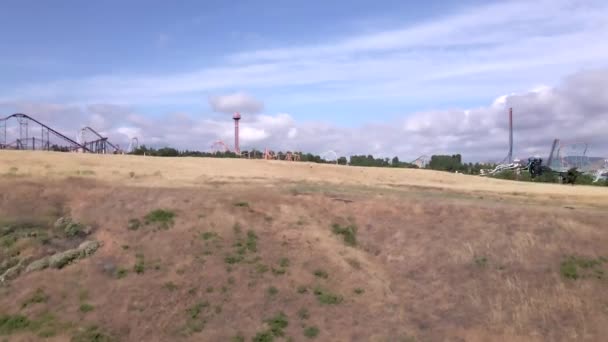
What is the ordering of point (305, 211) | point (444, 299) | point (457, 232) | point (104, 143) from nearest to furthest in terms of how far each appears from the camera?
1. point (444, 299)
2. point (457, 232)
3. point (305, 211)
4. point (104, 143)

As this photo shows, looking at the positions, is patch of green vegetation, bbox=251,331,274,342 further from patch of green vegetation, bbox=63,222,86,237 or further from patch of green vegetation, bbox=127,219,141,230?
patch of green vegetation, bbox=63,222,86,237

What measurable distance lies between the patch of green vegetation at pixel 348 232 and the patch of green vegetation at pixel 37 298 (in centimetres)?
1144

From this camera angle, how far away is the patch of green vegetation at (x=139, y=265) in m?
20.5

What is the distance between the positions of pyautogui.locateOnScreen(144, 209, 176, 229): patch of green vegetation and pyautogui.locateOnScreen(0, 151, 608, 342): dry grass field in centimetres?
7

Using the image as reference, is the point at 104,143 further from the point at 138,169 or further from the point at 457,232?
the point at 457,232

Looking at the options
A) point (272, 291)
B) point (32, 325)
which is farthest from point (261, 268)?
point (32, 325)

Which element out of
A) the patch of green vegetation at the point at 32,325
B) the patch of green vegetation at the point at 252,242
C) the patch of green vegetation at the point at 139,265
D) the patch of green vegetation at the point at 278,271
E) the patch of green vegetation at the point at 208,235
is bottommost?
the patch of green vegetation at the point at 32,325

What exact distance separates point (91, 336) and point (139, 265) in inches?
168

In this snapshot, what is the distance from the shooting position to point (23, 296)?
18578mm

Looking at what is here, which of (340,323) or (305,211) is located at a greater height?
(305,211)

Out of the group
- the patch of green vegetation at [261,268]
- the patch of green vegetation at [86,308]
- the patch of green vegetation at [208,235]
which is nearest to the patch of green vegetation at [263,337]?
the patch of green vegetation at [261,268]

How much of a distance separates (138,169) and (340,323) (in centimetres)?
2526

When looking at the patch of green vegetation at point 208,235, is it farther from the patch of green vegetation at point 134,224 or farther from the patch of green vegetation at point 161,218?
the patch of green vegetation at point 134,224

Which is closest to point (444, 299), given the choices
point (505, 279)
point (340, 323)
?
point (505, 279)
